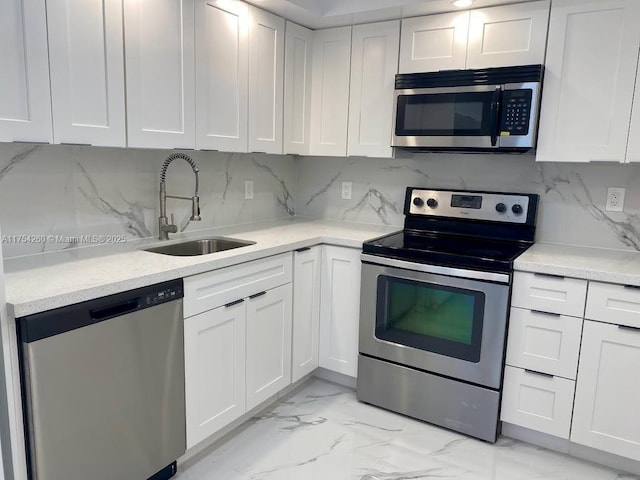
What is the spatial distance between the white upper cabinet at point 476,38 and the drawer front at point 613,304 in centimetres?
115

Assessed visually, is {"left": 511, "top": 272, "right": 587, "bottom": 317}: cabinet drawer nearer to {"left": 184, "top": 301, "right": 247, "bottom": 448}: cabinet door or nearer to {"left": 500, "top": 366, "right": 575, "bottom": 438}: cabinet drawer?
{"left": 500, "top": 366, "right": 575, "bottom": 438}: cabinet drawer

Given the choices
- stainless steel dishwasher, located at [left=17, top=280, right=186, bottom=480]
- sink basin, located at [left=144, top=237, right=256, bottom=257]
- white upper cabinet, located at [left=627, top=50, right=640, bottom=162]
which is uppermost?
white upper cabinet, located at [left=627, top=50, right=640, bottom=162]

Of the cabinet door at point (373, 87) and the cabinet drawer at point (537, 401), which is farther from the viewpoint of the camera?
the cabinet door at point (373, 87)

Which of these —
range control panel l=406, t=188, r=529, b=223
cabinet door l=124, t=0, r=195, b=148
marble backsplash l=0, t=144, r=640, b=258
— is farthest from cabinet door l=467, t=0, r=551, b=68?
cabinet door l=124, t=0, r=195, b=148

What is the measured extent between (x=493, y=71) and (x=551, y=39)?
11.4 inches

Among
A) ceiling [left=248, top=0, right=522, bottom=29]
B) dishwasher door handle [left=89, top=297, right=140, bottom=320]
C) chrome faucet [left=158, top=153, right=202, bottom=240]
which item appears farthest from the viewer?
ceiling [left=248, top=0, right=522, bottom=29]

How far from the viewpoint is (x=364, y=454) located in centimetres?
222

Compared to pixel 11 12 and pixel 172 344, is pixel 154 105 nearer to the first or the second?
pixel 11 12

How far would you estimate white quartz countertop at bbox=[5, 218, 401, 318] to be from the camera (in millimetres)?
1448

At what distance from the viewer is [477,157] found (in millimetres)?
2766

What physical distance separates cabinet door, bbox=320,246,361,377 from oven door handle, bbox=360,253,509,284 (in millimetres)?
144

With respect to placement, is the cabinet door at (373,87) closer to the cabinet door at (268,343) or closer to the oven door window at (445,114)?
the oven door window at (445,114)

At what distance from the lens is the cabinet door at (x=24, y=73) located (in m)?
1.50

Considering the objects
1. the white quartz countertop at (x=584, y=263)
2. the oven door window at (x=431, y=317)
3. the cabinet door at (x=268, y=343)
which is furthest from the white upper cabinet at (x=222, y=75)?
the white quartz countertop at (x=584, y=263)
